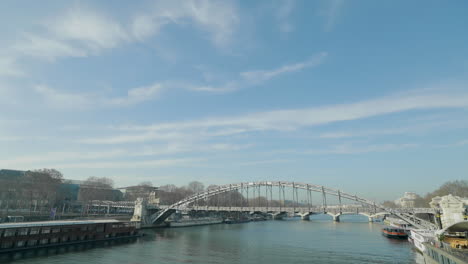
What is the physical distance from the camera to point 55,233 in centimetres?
2630

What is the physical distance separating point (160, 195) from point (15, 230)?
68.5 metres

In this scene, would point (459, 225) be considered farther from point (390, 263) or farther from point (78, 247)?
point (78, 247)

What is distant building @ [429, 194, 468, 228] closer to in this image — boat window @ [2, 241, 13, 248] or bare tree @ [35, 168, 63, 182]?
boat window @ [2, 241, 13, 248]

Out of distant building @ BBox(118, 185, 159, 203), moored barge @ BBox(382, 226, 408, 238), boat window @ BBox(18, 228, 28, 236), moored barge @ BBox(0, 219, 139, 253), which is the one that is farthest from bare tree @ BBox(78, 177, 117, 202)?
moored barge @ BBox(382, 226, 408, 238)

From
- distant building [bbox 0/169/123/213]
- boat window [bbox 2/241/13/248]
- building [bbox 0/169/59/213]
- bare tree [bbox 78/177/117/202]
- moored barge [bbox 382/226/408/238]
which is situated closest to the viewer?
boat window [bbox 2/241/13/248]

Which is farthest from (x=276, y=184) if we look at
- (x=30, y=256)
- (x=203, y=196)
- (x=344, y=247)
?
(x=30, y=256)

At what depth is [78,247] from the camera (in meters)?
26.6

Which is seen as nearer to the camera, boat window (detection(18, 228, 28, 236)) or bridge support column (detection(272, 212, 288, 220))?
boat window (detection(18, 228, 28, 236))

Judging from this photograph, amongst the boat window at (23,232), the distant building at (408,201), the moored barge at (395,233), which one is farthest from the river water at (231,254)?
the distant building at (408,201)

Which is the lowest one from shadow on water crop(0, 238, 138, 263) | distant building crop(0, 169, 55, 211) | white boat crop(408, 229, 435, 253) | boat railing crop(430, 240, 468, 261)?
shadow on water crop(0, 238, 138, 263)

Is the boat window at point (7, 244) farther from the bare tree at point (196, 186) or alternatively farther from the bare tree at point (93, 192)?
the bare tree at point (196, 186)

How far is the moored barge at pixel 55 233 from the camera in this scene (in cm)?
2228

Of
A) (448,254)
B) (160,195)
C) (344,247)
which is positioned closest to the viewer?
(448,254)

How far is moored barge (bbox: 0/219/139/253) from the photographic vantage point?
73.1ft
